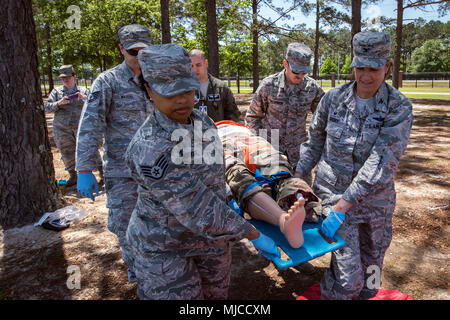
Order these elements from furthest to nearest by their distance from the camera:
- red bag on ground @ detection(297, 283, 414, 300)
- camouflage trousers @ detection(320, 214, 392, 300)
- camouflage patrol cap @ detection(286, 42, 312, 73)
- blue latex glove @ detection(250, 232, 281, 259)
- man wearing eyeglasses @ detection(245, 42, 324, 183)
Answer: man wearing eyeglasses @ detection(245, 42, 324, 183), camouflage patrol cap @ detection(286, 42, 312, 73), red bag on ground @ detection(297, 283, 414, 300), camouflage trousers @ detection(320, 214, 392, 300), blue latex glove @ detection(250, 232, 281, 259)

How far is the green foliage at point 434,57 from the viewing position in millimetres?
41906

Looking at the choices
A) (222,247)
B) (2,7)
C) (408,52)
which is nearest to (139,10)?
(2,7)

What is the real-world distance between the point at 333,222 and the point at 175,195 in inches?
45.9

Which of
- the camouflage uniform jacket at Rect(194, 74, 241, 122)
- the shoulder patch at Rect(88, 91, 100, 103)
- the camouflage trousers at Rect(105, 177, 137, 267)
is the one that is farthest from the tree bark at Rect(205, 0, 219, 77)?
the camouflage trousers at Rect(105, 177, 137, 267)

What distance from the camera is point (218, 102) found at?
4.05 m

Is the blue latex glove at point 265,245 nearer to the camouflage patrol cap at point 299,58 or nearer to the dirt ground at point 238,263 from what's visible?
the dirt ground at point 238,263

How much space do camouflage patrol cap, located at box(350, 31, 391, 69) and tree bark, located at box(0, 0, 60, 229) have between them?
3.85 meters

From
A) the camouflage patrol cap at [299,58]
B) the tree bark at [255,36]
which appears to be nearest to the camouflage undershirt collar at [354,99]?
the camouflage patrol cap at [299,58]

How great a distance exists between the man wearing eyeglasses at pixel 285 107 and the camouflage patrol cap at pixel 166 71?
82.1 inches

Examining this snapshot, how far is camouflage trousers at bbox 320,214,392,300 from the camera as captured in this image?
223 centimetres

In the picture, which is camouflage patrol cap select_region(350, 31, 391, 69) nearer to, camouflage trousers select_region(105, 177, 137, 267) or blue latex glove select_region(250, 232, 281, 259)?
blue latex glove select_region(250, 232, 281, 259)

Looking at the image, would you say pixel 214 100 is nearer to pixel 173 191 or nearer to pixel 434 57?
pixel 173 191

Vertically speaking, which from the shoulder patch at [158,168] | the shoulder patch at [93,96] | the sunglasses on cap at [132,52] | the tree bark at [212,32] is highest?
the tree bark at [212,32]

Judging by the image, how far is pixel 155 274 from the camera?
169 centimetres
